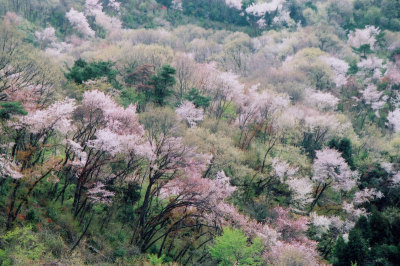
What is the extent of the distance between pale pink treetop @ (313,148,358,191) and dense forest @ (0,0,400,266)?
0.45 feet

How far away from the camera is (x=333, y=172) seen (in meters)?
35.4

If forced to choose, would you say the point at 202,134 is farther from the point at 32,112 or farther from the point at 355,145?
the point at 355,145

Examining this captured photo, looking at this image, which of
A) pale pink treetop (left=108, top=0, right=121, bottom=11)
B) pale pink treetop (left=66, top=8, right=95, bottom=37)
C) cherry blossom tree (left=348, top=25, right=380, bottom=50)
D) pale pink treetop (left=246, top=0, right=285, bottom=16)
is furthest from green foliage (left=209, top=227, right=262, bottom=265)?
pale pink treetop (left=246, top=0, right=285, bottom=16)

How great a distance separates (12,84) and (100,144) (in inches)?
289

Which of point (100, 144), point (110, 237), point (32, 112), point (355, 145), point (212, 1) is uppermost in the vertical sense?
point (212, 1)

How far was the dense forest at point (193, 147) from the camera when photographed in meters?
22.2

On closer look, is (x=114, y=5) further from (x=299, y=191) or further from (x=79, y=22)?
(x=299, y=191)

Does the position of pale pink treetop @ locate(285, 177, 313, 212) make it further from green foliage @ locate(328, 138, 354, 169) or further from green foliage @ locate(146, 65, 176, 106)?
green foliage @ locate(146, 65, 176, 106)

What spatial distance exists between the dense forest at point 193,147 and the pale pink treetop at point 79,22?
268mm

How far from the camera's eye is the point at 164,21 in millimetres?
79375

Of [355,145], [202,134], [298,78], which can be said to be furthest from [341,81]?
[202,134]

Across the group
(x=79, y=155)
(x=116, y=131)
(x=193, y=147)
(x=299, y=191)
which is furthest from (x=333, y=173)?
(x=79, y=155)

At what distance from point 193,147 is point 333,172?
17.0 meters

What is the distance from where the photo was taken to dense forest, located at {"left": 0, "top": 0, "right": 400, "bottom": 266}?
22.2 metres
